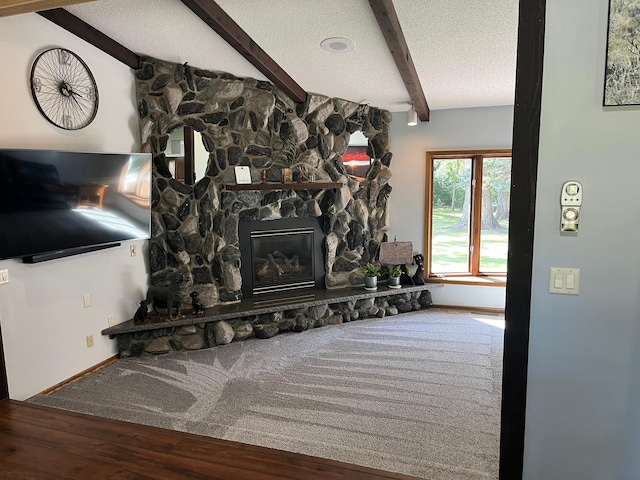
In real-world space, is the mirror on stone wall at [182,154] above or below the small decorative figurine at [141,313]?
above

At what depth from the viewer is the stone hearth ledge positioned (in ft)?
12.9

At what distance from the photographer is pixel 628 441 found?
65.1 inches

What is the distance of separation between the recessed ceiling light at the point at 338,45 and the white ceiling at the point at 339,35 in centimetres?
5

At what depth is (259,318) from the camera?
4.45m

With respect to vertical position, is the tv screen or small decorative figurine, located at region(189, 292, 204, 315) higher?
the tv screen

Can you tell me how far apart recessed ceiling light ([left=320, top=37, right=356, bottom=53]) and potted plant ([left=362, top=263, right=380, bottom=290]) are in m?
2.57

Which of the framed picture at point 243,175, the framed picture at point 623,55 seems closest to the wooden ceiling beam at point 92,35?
the framed picture at point 243,175

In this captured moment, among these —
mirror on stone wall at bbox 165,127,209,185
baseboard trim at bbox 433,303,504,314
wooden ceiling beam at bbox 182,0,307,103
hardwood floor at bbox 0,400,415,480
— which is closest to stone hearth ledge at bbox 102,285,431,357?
baseboard trim at bbox 433,303,504,314

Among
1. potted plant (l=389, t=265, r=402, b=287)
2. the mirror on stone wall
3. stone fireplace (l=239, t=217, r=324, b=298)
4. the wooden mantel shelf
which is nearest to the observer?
the mirror on stone wall

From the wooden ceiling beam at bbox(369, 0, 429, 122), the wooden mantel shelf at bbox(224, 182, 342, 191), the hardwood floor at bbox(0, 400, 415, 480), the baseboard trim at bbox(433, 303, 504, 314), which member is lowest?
the baseboard trim at bbox(433, 303, 504, 314)

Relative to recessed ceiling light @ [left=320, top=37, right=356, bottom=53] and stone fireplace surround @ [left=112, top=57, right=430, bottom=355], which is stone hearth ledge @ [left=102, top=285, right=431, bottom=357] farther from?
recessed ceiling light @ [left=320, top=37, right=356, bottom=53]

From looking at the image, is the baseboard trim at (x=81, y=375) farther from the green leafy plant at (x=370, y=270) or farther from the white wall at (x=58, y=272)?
the green leafy plant at (x=370, y=270)

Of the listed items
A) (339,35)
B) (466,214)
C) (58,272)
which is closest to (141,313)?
Result: (58,272)

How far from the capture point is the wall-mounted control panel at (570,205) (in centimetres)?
163
